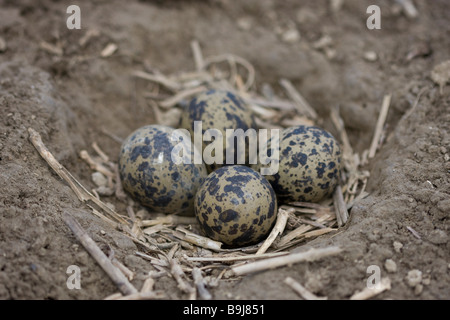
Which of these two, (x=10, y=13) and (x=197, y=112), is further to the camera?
(x=10, y=13)

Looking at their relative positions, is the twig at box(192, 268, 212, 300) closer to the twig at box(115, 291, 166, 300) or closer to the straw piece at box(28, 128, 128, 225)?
the twig at box(115, 291, 166, 300)

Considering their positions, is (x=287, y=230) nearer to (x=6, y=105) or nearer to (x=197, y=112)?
(x=197, y=112)

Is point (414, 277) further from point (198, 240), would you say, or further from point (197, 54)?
point (197, 54)

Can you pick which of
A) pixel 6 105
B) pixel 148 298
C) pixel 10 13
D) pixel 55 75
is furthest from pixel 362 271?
pixel 10 13

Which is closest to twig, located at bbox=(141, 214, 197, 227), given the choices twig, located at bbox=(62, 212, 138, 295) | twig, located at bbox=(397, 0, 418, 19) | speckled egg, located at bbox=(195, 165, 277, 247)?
speckled egg, located at bbox=(195, 165, 277, 247)

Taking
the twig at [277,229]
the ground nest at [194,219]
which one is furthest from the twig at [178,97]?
the twig at [277,229]

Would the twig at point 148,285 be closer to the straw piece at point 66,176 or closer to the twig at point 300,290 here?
the straw piece at point 66,176

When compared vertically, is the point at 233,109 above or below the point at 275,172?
above
